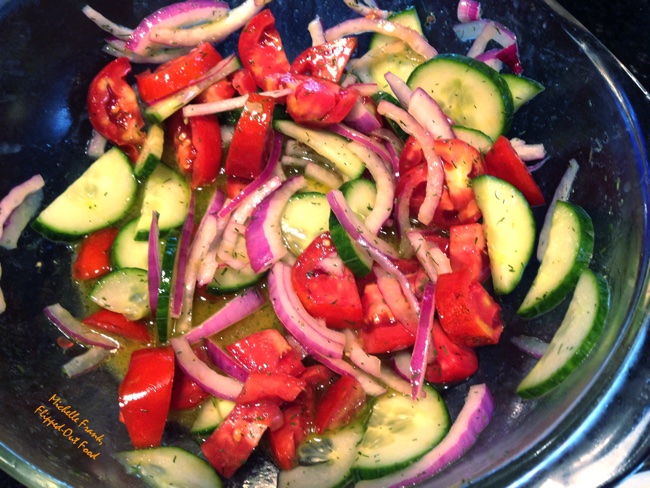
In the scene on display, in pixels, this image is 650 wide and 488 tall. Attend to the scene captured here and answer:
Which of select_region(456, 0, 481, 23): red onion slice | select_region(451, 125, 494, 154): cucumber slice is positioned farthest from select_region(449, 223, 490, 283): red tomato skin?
select_region(456, 0, 481, 23): red onion slice

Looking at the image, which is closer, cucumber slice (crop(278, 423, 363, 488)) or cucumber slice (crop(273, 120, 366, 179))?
cucumber slice (crop(278, 423, 363, 488))

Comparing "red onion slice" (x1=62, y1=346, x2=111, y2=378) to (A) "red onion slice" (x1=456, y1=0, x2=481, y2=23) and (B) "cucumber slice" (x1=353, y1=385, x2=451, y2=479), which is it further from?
(A) "red onion slice" (x1=456, y1=0, x2=481, y2=23)

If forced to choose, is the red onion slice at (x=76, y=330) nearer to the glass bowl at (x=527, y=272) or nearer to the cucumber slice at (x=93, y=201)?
the glass bowl at (x=527, y=272)

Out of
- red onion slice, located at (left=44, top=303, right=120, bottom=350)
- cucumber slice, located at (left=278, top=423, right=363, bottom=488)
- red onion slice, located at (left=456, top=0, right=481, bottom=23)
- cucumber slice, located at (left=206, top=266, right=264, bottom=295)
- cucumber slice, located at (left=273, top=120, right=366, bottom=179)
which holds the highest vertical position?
red onion slice, located at (left=456, top=0, right=481, bottom=23)

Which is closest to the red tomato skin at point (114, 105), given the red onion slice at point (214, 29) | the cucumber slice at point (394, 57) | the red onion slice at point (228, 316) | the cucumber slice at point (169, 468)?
the red onion slice at point (214, 29)

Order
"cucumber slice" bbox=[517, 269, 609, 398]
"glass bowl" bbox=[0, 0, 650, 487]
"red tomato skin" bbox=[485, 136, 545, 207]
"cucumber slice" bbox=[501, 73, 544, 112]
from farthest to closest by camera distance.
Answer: "cucumber slice" bbox=[501, 73, 544, 112] < "red tomato skin" bbox=[485, 136, 545, 207] < "cucumber slice" bbox=[517, 269, 609, 398] < "glass bowl" bbox=[0, 0, 650, 487]

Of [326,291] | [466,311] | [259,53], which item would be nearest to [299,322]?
[326,291]

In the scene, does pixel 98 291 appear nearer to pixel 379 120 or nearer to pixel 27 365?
pixel 27 365
